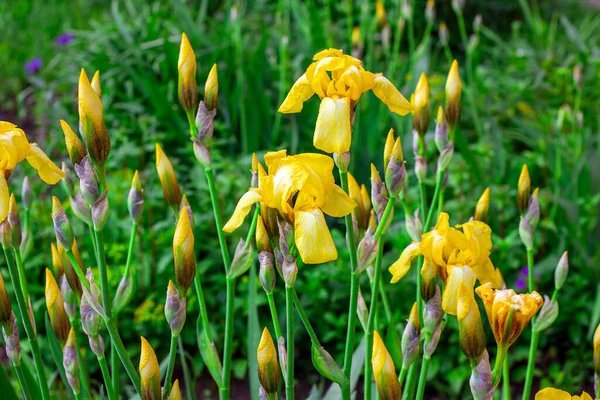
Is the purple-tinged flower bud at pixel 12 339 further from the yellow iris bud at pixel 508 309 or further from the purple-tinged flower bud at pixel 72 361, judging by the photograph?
the yellow iris bud at pixel 508 309

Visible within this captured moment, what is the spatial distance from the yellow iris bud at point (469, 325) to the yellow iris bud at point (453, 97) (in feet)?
1.77

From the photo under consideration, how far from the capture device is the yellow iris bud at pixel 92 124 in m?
0.97

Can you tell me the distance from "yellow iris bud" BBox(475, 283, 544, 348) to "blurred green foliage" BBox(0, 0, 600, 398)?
980mm

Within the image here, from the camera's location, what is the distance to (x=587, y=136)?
3203 millimetres

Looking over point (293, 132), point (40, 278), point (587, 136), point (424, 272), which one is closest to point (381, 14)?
point (293, 132)

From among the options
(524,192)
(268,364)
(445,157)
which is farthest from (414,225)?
(268,364)

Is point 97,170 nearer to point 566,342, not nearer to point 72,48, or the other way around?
point 566,342

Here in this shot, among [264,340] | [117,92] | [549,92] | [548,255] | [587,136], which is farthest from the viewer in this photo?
[549,92]

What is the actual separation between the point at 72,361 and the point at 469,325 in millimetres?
643

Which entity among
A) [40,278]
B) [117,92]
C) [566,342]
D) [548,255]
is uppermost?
[117,92]

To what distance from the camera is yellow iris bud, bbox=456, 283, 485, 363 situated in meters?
0.87

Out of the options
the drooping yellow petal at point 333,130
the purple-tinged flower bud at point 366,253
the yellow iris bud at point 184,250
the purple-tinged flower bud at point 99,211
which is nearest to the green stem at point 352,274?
the purple-tinged flower bud at point 366,253

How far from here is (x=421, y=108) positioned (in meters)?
1.35

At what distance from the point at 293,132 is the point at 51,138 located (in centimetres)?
134
